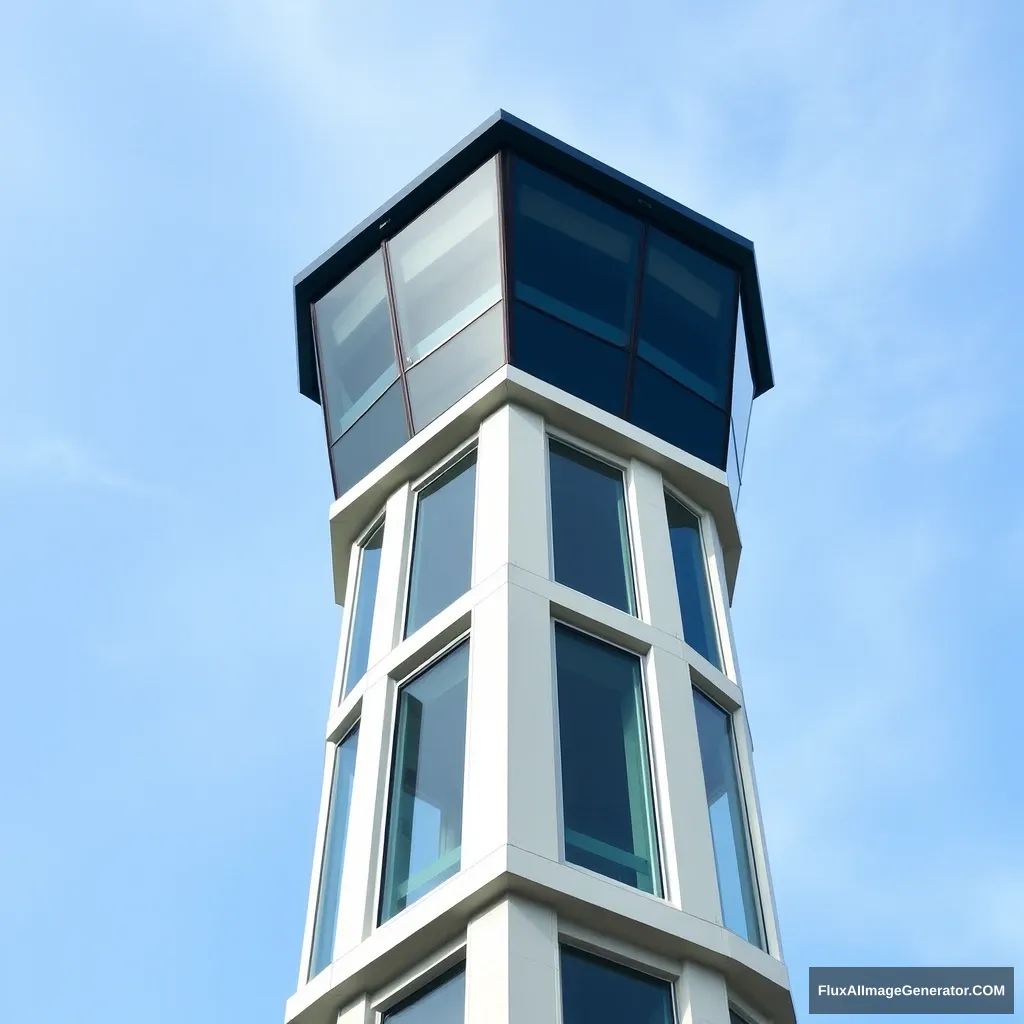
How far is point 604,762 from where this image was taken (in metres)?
20.5

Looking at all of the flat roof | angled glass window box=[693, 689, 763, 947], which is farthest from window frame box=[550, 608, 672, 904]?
the flat roof

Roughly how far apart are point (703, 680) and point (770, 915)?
354 centimetres

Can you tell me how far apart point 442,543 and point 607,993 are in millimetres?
8205

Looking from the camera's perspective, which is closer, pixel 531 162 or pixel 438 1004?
pixel 438 1004

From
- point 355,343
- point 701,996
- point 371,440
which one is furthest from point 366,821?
point 355,343

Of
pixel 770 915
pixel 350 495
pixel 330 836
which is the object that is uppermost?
pixel 350 495

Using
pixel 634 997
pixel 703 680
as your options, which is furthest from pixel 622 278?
pixel 634 997

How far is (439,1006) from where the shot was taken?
18078mm

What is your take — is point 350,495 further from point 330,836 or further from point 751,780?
point 751,780

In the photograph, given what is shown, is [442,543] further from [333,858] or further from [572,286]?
[572,286]

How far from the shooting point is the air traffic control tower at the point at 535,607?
18.5 meters

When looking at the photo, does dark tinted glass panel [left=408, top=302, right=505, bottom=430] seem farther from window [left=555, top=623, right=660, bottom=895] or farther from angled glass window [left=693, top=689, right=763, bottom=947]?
angled glass window [left=693, top=689, right=763, bottom=947]

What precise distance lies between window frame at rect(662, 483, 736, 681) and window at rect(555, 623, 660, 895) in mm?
1694

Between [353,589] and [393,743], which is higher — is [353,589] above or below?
above
